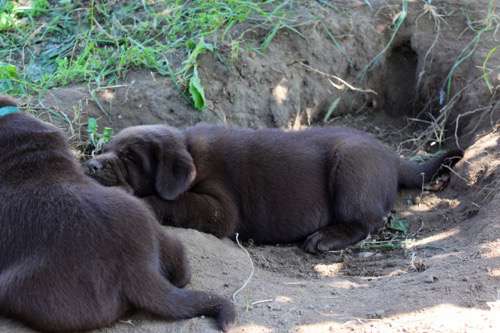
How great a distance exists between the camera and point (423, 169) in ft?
21.0

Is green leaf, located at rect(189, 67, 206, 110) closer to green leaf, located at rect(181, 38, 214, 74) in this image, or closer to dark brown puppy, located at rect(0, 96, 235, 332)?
green leaf, located at rect(181, 38, 214, 74)

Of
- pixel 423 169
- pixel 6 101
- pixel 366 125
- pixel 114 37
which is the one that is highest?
pixel 6 101

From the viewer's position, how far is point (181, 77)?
686 cm

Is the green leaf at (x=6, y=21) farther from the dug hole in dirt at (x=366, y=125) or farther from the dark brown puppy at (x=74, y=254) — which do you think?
the dark brown puppy at (x=74, y=254)

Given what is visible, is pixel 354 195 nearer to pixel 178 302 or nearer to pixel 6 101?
pixel 178 302

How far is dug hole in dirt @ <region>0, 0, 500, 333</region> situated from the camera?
4.09 metres

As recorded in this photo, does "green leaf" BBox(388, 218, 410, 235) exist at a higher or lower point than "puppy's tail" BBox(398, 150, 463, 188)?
Answer: lower

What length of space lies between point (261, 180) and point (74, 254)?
7.54 ft

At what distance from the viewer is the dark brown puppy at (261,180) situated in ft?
18.0

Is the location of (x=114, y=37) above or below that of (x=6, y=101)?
below

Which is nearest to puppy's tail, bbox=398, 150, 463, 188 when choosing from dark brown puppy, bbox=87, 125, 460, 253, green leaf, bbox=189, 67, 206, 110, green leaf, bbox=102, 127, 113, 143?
dark brown puppy, bbox=87, 125, 460, 253

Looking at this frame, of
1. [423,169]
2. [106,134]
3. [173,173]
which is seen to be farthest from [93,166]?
[423,169]

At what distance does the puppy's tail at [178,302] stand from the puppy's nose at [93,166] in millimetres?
1527

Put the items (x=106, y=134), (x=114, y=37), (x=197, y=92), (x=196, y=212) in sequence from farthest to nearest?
(x=114, y=37), (x=197, y=92), (x=106, y=134), (x=196, y=212)
